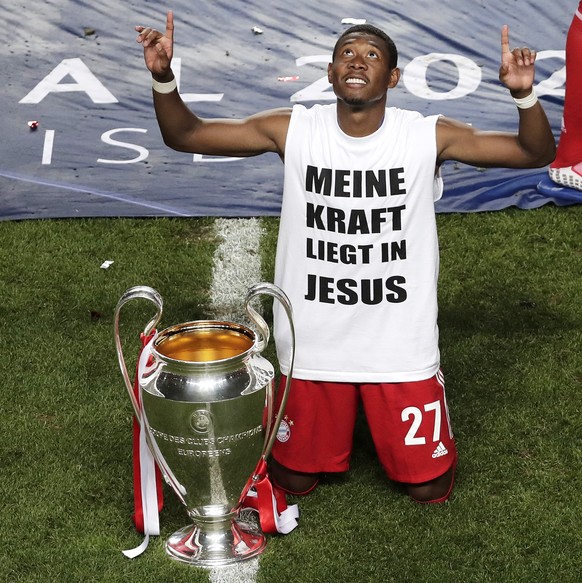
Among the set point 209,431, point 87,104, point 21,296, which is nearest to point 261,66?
point 87,104

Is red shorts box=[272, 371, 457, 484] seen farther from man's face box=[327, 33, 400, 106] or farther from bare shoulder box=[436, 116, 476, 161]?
man's face box=[327, 33, 400, 106]

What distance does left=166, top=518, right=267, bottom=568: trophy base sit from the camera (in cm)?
422

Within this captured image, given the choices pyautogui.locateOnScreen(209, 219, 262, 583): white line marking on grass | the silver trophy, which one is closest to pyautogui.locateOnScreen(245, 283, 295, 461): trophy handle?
the silver trophy

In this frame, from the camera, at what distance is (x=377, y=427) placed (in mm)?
4559

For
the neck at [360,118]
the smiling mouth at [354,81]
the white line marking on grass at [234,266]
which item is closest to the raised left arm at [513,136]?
the neck at [360,118]

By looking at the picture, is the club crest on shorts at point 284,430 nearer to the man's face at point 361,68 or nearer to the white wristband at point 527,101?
the man's face at point 361,68

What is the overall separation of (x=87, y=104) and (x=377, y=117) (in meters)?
3.52

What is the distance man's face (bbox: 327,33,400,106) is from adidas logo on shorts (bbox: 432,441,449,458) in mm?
1177

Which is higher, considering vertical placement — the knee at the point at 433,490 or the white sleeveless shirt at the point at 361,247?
the white sleeveless shirt at the point at 361,247

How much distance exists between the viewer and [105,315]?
596cm

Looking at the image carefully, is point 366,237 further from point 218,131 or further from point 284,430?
point 284,430

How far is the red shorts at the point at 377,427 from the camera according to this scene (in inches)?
178

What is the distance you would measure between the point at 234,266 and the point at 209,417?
7.91 ft

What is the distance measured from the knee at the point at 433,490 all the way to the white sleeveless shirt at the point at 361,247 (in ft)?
1.20
